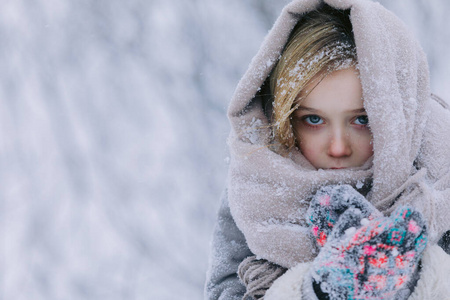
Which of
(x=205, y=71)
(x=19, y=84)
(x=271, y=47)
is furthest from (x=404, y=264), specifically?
(x=19, y=84)

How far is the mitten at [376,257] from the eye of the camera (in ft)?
2.24

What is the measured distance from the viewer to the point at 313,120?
0.95 metres

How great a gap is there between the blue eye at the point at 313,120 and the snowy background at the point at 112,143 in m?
1.77

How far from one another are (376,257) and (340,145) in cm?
29

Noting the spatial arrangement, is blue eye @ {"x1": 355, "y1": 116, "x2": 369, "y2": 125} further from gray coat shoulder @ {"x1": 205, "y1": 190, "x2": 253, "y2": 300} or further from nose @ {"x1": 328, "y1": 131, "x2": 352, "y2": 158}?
gray coat shoulder @ {"x1": 205, "y1": 190, "x2": 253, "y2": 300}

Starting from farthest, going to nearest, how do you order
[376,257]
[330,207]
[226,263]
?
[226,263], [330,207], [376,257]

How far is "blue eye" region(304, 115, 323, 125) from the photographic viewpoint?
0.94 meters

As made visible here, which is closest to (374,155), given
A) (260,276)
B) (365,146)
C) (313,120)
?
(365,146)

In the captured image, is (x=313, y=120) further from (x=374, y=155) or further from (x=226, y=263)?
(x=226, y=263)

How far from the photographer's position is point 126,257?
113 inches

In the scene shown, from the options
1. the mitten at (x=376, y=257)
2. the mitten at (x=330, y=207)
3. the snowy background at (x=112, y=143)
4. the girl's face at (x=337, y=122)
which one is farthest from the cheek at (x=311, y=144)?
the snowy background at (x=112, y=143)

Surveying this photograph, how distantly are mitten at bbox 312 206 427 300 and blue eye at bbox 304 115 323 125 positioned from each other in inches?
11.9

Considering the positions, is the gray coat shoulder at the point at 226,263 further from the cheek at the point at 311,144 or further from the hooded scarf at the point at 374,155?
the cheek at the point at 311,144

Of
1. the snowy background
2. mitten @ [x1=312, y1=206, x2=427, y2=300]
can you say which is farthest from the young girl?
the snowy background
